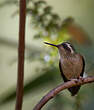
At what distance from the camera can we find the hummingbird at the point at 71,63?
0.37 metres

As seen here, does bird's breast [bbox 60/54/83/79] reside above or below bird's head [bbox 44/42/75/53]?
below

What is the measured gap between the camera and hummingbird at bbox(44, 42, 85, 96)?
0.37 metres

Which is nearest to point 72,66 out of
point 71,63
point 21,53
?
point 71,63

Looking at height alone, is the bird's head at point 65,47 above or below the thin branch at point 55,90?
above

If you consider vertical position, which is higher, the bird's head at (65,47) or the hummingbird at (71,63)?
the bird's head at (65,47)

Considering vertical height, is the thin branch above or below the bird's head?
below

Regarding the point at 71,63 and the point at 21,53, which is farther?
the point at 71,63

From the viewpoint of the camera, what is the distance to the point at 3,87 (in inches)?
50.4

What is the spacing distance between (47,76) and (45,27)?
26cm

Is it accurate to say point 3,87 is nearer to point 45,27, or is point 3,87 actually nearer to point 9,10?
point 9,10

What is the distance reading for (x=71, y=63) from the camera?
0.41m

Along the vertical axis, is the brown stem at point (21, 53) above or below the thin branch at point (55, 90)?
above

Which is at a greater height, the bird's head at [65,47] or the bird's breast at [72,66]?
the bird's head at [65,47]

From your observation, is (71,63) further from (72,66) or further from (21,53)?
(21,53)
